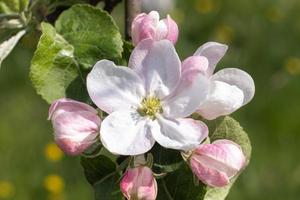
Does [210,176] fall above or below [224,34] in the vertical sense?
above

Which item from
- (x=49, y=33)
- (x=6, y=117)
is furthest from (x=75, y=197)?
(x=49, y=33)

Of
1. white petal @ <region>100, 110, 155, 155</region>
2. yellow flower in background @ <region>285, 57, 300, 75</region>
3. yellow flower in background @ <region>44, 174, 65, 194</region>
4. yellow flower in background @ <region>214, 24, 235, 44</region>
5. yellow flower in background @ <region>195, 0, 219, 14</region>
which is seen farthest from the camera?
yellow flower in background @ <region>195, 0, 219, 14</region>

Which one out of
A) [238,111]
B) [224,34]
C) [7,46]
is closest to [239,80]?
[7,46]

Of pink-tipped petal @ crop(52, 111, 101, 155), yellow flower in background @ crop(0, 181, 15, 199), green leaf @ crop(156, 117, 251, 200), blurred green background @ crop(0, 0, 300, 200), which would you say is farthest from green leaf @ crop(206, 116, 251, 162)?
yellow flower in background @ crop(0, 181, 15, 199)

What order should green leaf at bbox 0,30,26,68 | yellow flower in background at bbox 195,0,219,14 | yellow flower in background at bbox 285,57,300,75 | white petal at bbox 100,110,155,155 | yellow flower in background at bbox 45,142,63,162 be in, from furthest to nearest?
yellow flower in background at bbox 195,0,219,14 → yellow flower in background at bbox 285,57,300,75 → yellow flower in background at bbox 45,142,63,162 → green leaf at bbox 0,30,26,68 → white petal at bbox 100,110,155,155

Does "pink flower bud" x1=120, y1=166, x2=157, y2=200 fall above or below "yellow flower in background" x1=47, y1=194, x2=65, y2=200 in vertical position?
above

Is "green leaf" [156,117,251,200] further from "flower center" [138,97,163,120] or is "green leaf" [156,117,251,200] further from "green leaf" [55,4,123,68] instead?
"green leaf" [55,4,123,68]

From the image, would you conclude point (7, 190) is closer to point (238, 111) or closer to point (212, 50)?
point (238, 111)
